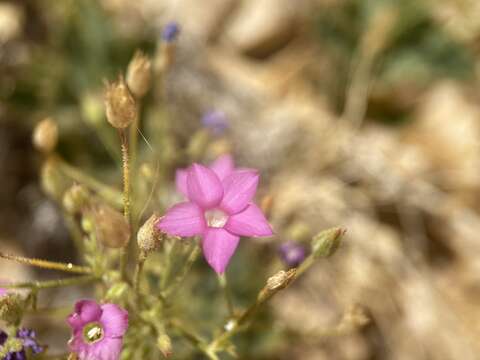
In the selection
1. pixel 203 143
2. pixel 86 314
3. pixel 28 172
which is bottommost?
pixel 28 172

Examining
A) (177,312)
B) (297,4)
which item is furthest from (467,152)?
(177,312)

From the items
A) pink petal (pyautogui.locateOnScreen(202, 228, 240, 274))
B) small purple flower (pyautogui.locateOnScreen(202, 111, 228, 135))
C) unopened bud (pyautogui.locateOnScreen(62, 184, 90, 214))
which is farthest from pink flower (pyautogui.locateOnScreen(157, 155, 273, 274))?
small purple flower (pyautogui.locateOnScreen(202, 111, 228, 135))

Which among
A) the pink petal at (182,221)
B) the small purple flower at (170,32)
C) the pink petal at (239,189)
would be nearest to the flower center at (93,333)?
the pink petal at (182,221)

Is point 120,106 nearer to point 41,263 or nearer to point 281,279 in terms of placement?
point 41,263

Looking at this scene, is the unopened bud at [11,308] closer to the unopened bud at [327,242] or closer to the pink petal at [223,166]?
the pink petal at [223,166]

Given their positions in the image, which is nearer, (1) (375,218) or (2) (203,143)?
(2) (203,143)

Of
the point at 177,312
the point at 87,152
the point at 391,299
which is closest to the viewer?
the point at 177,312

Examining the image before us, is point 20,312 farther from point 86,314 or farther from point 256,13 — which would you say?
point 256,13
